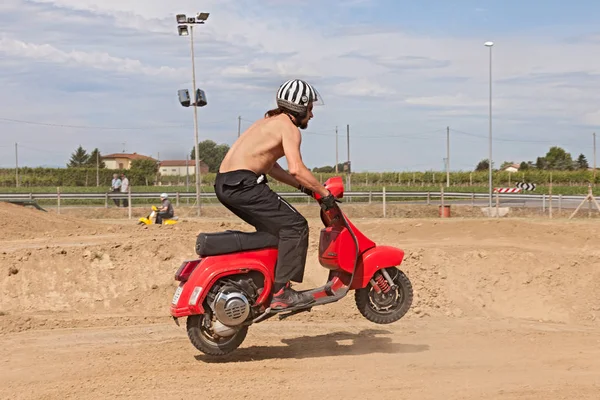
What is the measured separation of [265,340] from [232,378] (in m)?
2.10

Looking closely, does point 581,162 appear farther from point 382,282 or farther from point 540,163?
point 382,282

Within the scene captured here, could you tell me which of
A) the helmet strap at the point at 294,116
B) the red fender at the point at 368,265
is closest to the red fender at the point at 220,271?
the red fender at the point at 368,265

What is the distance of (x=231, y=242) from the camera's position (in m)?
7.18

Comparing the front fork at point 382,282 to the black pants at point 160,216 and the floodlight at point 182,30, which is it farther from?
the floodlight at point 182,30

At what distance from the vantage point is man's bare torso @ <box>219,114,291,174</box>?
23.0ft

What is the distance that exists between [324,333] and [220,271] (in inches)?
102

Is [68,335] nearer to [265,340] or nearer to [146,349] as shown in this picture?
[146,349]

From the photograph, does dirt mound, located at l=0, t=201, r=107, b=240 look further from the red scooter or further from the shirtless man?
the shirtless man

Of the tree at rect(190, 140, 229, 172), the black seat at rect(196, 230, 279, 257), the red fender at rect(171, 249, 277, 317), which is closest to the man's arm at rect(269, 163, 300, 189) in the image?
the black seat at rect(196, 230, 279, 257)

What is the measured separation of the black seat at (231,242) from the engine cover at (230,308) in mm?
411

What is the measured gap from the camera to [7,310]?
1182 centimetres

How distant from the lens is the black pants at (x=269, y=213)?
23.0ft

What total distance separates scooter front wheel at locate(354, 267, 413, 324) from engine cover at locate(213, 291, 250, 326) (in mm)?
1261

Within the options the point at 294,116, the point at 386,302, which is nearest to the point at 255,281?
the point at 386,302
